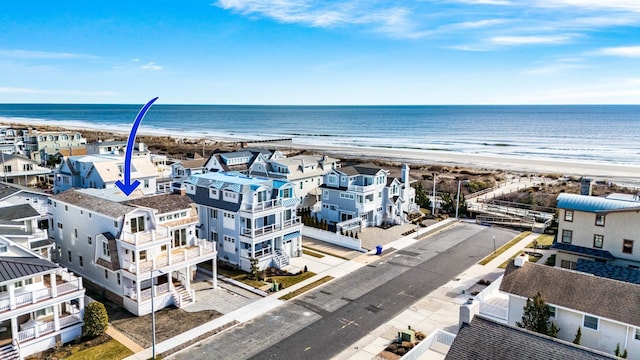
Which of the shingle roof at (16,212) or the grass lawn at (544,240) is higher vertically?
the shingle roof at (16,212)

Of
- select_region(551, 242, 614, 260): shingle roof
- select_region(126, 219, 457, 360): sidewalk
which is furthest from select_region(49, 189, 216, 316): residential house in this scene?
select_region(551, 242, 614, 260): shingle roof

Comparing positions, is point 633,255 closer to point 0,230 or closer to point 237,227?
point 237,227

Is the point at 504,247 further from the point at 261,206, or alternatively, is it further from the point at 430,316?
the point at 261,206

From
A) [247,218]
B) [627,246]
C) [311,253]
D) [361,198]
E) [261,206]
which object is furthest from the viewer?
[361,198]

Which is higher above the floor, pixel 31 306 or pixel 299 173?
pixel 299 173

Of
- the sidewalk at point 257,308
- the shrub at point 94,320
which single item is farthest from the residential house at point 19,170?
the sidewalk at point 257,308

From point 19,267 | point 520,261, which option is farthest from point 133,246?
point 520,261

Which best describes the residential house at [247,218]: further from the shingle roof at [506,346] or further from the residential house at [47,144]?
the residential house at [47,144]
